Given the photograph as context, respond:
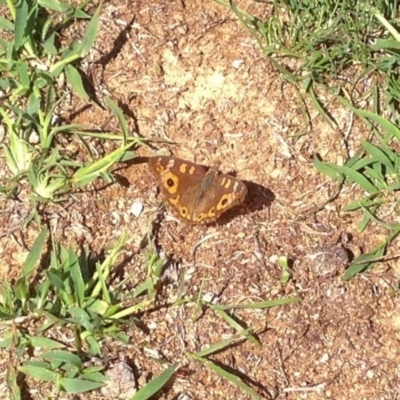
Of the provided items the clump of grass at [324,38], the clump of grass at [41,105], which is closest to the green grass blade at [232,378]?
the clump of grass at [41,105]

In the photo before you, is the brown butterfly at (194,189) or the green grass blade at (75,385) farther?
the brown butterfly at (194,189)

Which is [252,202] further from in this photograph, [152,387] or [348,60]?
[152,387]

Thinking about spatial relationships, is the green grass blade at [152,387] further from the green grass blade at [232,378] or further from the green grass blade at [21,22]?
the green grass blade at [21,22]

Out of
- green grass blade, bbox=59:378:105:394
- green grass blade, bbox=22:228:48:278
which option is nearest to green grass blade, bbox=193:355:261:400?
green grass blade, bbox=59:378:105:394

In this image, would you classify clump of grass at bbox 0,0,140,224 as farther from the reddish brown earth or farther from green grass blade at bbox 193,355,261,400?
green grass blade at bbox 193,355,261,400

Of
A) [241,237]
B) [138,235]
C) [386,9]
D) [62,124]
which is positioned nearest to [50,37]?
[62,124]

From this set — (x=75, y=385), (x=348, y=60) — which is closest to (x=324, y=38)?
(x=348, y=60)
